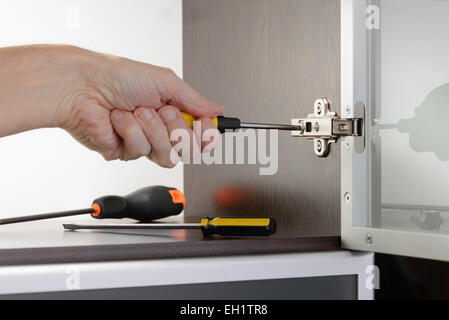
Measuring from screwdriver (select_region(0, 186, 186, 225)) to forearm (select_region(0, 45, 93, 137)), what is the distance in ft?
0.49

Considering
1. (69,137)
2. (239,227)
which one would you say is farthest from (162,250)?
(69,137)

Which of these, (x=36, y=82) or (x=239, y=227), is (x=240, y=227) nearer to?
(x=239, y=227)

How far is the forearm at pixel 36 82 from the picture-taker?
0.58m

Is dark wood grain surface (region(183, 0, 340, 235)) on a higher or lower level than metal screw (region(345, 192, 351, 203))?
higher

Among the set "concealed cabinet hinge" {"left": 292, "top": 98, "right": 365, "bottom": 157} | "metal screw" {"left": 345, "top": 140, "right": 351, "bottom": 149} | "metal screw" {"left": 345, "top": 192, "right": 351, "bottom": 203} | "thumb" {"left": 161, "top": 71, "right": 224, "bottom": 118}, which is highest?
"thumb" {"left": 161, "top": 71, "right": 224, "bottom": 118}

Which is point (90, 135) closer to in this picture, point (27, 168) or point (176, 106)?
point (176, 106)

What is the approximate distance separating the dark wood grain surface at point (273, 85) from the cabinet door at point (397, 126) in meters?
0.04

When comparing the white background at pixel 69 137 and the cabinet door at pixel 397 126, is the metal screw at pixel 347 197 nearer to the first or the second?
the cabinet door at pixel 397 126

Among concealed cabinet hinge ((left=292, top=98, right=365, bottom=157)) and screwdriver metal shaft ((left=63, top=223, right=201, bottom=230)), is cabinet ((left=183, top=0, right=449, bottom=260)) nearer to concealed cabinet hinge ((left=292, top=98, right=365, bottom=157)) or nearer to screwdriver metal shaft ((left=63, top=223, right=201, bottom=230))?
concealed cabinet hinge ((left=292, top=98, right=365, bottom=157))

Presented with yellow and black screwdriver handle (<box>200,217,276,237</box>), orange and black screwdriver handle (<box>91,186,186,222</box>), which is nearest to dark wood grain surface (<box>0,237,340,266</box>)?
yellow and black screwdriver handle (<box>200,217,276,237</box>)

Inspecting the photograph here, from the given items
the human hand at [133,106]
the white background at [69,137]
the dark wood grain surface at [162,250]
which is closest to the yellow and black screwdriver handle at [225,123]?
the human hand at [133,106]

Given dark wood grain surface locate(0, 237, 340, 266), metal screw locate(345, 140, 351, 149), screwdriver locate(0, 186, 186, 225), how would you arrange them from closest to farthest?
dark wood grain surface locate(0, 237, 340, 266) → metal screw locate(345, 140, 351, 149) → screwdriver locate(0, 186, 186, 225)

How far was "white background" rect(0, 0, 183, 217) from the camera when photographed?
112 cm
